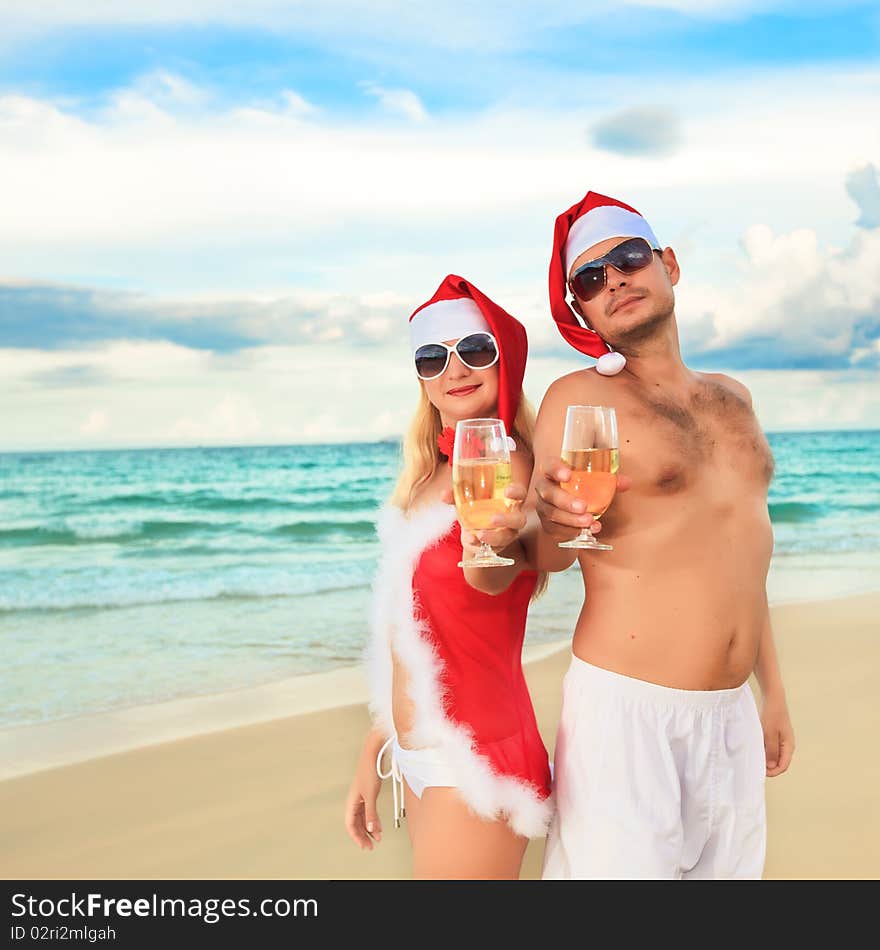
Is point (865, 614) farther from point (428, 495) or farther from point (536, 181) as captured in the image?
point (536, 181)

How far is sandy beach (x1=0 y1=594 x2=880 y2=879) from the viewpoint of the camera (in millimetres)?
5188

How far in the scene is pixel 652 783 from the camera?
8.66 feet

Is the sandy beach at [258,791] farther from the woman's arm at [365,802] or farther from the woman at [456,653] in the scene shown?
the woman at [456,653]

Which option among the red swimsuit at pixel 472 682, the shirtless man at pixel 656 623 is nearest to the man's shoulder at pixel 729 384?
the shirtless man at pixel 656 623

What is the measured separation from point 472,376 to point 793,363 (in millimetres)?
33554

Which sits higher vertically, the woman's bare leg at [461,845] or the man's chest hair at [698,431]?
the man's chest hair at [698,431]

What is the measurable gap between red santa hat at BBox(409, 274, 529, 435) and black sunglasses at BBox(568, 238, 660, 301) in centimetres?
25

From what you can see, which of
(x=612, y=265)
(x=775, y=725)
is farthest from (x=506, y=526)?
(x=775, y=725)

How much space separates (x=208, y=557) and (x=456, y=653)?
17.5 m

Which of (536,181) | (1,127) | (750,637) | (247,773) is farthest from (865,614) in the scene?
(1,127)

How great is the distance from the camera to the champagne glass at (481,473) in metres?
2.20

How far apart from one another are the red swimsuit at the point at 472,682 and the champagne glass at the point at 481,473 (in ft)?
1.83

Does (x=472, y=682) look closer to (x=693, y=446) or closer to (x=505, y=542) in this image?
(x=505, y=542)

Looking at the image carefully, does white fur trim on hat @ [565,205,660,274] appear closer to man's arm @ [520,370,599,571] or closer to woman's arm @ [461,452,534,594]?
man's arm @ [520,370,599,571]
